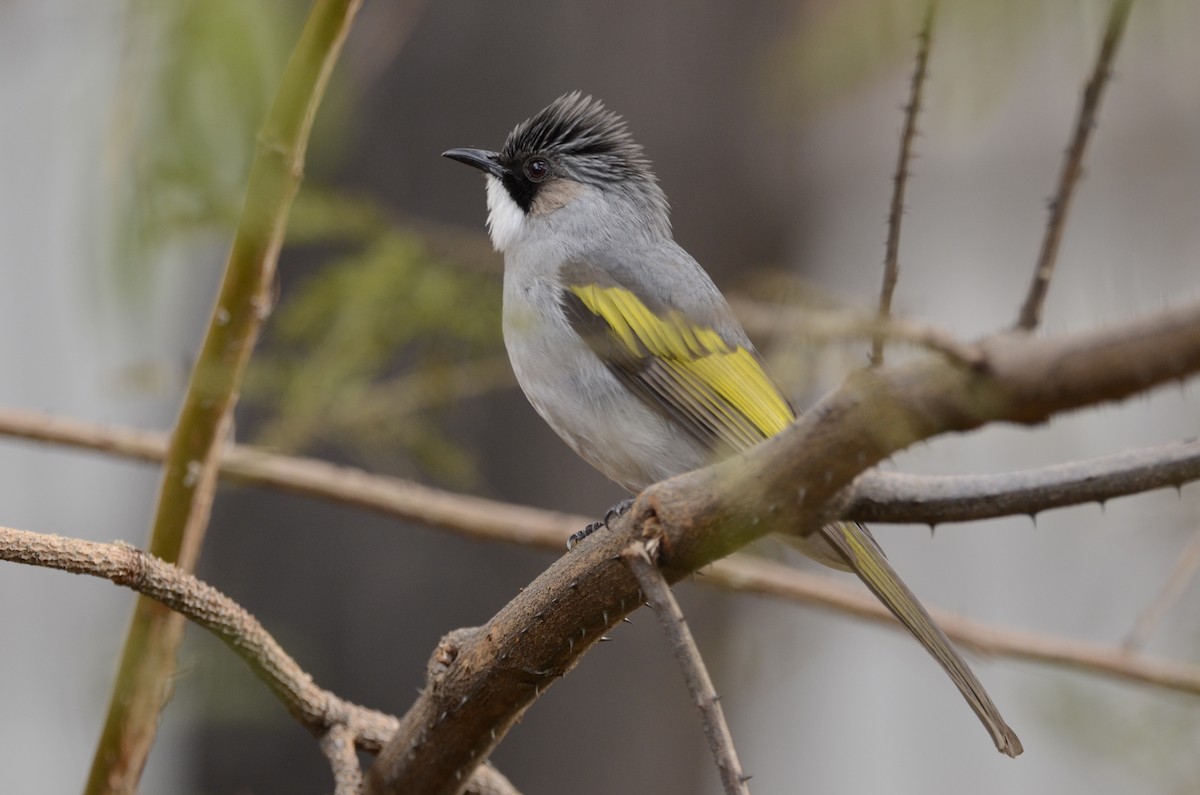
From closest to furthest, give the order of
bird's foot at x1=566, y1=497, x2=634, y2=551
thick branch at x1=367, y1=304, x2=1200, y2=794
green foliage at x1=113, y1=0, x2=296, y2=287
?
thick branch at x1=367, y1=304, x2=1200, y2=794 → green foliage at x1=113, y1=0, x2=296, y2=287 → bird's foot at x1=566, y1=497, x2=634, y2=551

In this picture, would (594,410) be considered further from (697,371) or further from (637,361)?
(697,371)

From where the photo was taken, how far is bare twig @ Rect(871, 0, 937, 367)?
127 cm

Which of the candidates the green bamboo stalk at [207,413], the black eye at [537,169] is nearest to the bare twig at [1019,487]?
the green bamboo stalk at [207,413]

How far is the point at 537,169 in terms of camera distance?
145 inches

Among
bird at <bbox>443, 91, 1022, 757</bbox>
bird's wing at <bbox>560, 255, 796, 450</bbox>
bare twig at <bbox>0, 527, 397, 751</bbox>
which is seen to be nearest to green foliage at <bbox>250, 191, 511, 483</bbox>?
bird at <bbox>443, 91, 1022, 757</bbox>

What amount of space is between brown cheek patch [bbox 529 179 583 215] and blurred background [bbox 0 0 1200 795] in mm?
211

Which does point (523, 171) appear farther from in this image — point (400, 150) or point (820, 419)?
point (820, 419)

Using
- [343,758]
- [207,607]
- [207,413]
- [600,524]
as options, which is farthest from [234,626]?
[600,524]

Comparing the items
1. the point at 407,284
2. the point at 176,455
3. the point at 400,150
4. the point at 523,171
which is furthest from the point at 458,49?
the point at 176,455

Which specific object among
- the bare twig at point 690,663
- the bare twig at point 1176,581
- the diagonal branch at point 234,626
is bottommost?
the bare twig at point 690,663

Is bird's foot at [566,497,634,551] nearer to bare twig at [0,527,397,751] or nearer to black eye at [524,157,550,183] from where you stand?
bare twig at [0,527,397,751]

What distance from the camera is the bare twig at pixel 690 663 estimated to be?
146 cm

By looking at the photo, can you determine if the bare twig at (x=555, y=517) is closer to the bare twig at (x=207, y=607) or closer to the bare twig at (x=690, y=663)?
the bare twig at (x=690, y=663)

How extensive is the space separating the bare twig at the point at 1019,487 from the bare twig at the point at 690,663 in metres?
0.27
